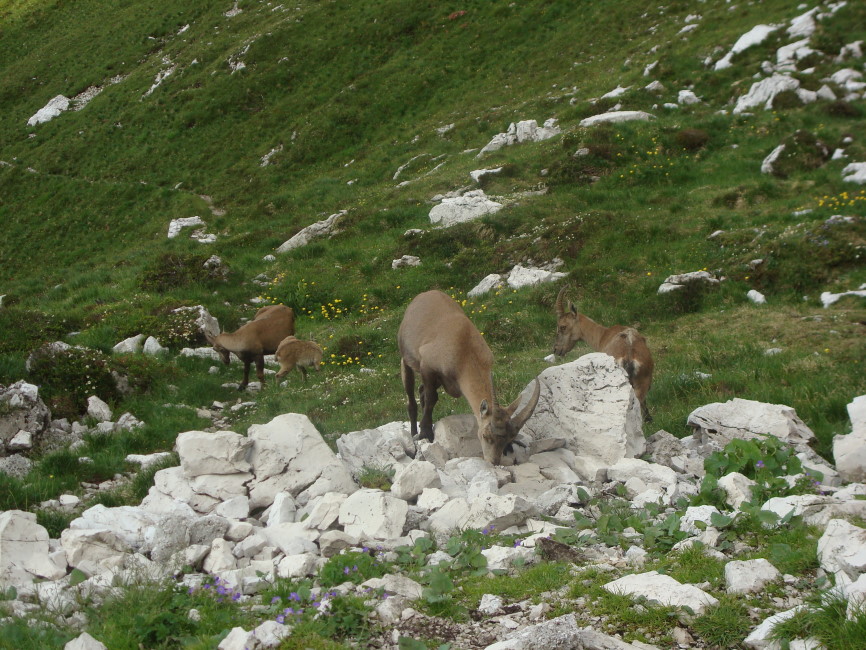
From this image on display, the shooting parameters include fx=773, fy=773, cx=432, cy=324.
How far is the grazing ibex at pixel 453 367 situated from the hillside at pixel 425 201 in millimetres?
1602

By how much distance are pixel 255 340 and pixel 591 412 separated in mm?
9061

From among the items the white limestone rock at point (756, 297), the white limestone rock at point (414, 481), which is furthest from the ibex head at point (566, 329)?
the white limestone rock at point (414, 481)

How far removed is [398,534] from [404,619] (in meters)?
1.88

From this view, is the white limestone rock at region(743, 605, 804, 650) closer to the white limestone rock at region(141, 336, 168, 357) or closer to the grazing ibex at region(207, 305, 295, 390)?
the grazing ibex at region(207, 305, 295, 390)

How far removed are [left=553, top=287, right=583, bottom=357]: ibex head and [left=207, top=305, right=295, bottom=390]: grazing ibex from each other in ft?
21.7

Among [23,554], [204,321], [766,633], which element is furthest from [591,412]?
[204,321]

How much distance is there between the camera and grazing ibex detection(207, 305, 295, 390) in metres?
17.1

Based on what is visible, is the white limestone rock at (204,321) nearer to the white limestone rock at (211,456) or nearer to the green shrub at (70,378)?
the green shrub at (70,378)

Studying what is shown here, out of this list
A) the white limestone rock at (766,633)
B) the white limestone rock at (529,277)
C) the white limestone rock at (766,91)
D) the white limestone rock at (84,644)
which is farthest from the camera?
the white limestone rock at (766,91)

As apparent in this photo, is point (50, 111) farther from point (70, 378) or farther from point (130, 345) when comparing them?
point (70, 378)

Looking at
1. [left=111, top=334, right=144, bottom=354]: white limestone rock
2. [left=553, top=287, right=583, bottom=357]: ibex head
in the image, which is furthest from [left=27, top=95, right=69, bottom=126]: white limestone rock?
[left=553, top=287, right=583, bottom=357]: ibex head

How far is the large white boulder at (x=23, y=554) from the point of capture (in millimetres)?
6980

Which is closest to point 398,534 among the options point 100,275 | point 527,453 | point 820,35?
point 527,453

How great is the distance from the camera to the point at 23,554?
7.27m
